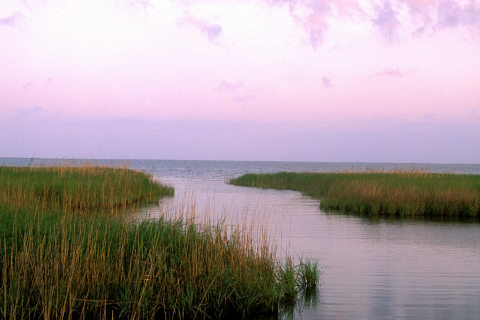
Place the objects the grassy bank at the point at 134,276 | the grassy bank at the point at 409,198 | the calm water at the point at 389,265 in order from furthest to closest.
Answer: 1. the grassy bank at the point at 409,198
2. the calm water at the point at 389,265
3. the grassy bank at the point at 134,276

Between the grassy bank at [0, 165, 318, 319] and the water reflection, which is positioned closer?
the grassy bank at [0, 165, 318, 319]

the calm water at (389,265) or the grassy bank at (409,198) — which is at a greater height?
the grassy bank at (409,198)

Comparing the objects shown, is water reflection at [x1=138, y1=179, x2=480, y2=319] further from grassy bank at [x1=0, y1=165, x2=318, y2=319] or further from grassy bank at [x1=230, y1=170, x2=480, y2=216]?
grassy bank at [x1=230, y1=170, x2=480, y2=216]

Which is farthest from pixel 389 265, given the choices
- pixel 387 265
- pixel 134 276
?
pixel 134 276

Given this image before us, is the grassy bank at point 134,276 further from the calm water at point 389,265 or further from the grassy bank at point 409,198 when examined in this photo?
the grassy bank at point 409,198

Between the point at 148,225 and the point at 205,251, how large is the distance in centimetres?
132

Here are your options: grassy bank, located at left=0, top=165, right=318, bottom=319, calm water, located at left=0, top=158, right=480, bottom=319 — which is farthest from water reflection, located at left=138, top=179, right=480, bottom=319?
grassy bank, located at left=0, top=165, right=318, bottom=319

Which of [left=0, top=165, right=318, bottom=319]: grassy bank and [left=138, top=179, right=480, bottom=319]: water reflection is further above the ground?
[left=0, top=165, right=318, bottom=319]: grassy bank

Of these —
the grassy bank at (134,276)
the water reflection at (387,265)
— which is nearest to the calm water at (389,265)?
the water reflection at (387,265)

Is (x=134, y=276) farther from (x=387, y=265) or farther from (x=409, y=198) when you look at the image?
(x=409, y=198)

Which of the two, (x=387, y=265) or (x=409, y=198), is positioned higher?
(x=409, y=198)

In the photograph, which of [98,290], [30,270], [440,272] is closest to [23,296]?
[30,270]

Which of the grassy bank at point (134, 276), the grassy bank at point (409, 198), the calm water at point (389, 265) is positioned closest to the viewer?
the grassy bank at point (134, 276)

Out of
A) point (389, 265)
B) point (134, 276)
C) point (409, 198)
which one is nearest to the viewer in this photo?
point (134, 276)
